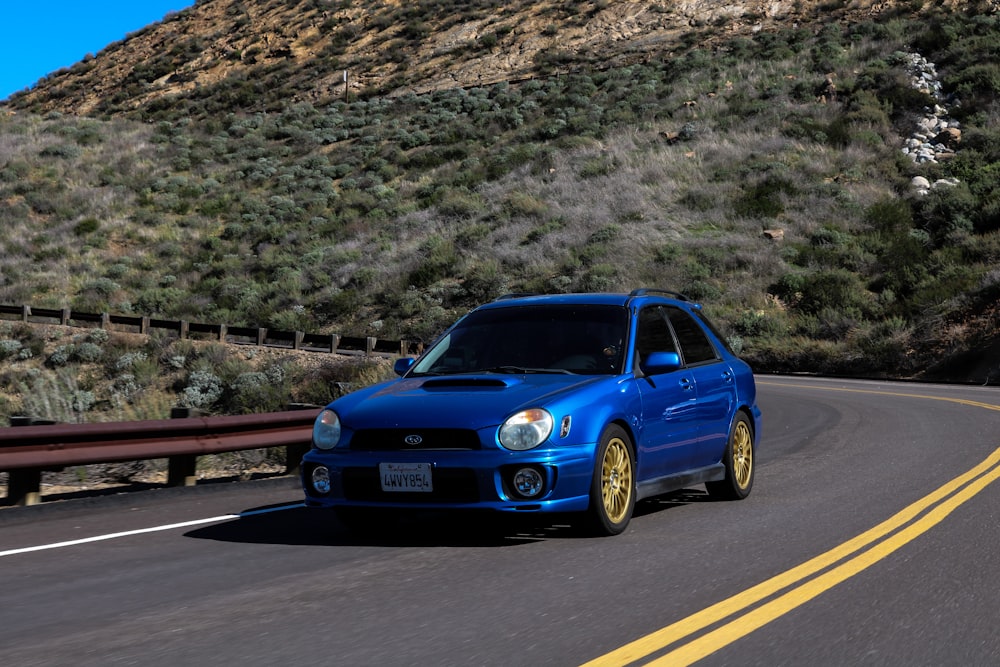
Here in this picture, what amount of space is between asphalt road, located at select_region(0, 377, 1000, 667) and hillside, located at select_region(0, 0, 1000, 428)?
50.3ft

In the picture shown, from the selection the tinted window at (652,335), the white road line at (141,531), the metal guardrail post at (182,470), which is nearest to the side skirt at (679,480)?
the tinted window at (652,335)

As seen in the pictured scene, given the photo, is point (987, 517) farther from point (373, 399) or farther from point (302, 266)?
point (302, 266)

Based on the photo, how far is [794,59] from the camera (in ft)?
193

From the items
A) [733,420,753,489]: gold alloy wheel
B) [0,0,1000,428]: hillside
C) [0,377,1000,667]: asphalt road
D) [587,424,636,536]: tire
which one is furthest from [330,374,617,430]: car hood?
[0,0,1000,428]: hillside

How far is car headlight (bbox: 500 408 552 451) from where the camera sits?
7.29m

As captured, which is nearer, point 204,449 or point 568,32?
point 204,449

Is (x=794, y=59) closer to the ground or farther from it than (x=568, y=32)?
closer to the ground

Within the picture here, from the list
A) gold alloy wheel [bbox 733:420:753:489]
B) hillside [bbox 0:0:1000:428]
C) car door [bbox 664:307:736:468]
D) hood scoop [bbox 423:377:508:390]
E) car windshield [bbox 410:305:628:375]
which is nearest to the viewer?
hood scoop [bbox 423:377:508:390]

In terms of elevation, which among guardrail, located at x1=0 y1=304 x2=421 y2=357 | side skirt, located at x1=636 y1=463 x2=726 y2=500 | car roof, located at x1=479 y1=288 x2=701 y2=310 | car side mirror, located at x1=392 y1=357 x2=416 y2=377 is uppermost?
guardrail, located at x1=0 y1=304 x2=421 y2=357

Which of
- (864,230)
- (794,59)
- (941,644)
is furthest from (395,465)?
(794,59)

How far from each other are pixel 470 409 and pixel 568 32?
66.9 m

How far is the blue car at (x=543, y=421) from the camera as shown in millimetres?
7289

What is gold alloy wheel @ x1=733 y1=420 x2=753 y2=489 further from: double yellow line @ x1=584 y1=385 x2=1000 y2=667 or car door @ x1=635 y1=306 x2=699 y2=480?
double yellow line @ x1=584 y1=385 x2=1000 y2=667

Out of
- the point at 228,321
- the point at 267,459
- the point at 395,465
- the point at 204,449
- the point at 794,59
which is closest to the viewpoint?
the point at 395,465
